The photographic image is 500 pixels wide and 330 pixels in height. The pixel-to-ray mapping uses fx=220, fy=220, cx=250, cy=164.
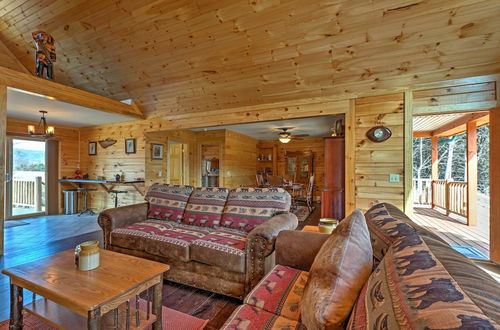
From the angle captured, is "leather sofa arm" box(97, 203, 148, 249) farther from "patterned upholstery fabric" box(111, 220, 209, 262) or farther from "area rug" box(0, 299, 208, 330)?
"area rug" box(0, 299, 208, 330)

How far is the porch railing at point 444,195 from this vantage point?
191 inches

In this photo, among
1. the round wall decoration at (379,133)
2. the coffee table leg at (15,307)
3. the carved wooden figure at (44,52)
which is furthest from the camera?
the carved wooden figure at (44,52)

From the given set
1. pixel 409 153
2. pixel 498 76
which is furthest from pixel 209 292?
pixel 498 76

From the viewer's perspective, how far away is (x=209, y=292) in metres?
2.17

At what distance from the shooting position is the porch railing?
4855 mm

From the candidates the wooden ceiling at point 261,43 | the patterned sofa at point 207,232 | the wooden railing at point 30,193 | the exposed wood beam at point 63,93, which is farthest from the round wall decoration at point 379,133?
the wooden railing at point 30,193

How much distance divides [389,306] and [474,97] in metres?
3.40

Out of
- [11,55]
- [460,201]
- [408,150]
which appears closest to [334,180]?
[408,150]

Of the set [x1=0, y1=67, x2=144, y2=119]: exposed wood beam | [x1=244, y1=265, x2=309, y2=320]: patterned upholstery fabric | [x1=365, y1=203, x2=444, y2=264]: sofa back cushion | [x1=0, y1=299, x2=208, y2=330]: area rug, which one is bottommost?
[x1=0, y1=299, x2=208, y2=330]: area rug

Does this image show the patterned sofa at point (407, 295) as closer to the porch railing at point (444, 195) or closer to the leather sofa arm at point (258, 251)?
the leather sofa arm at point (258, 251)

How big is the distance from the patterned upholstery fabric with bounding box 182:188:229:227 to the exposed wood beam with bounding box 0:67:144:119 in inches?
114

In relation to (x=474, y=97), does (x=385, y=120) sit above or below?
below

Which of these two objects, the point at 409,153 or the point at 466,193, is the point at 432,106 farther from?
the point at 466,193

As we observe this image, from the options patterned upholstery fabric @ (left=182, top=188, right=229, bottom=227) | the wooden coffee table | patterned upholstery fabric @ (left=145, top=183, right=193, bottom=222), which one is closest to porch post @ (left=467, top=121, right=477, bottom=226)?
patterned upholstery fabric @ (left=182, top=188, right=229, bottom=227)
